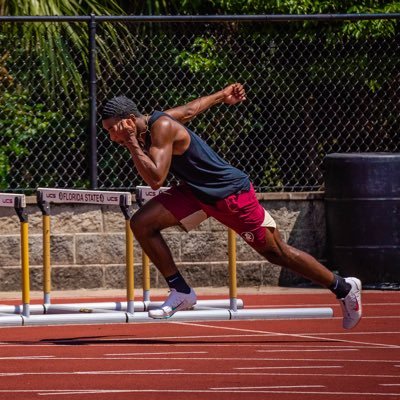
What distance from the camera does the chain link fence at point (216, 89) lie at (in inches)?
568

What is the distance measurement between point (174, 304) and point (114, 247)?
4.21 m

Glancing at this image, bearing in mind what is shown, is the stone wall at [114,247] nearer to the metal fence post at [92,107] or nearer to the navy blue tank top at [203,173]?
the metal fence post at [92,107]

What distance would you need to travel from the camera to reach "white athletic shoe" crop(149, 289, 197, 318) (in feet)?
34.2

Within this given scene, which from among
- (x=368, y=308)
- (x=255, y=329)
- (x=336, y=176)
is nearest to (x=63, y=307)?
(x=255, y=329)

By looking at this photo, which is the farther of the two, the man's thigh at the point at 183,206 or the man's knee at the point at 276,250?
the man's thigh at the point at 183,206

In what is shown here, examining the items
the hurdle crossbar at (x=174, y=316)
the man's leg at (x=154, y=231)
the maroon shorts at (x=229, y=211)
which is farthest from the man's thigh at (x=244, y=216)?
the hurdle crossbar at (x=174, y=316)

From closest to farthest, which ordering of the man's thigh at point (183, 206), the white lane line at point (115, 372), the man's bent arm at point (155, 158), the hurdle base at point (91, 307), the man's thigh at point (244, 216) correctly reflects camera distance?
1. the white lane line at point (115, 372)
2. the man's bent arm at point (155, 158)
3. the man's thigh at point (244, 216)
4. the man's thigh at point (183, 206)
5. the hurdle base at point (91, 307)

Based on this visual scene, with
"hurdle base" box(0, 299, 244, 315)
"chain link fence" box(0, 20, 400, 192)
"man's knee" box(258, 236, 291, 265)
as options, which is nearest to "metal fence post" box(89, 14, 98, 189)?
"chain link fence" box(0, 20, 400, 192)

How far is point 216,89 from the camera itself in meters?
14.9

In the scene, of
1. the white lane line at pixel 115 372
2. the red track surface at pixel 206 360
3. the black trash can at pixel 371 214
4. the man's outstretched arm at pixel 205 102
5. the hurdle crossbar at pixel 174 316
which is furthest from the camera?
the black trash can at pixel 371 214

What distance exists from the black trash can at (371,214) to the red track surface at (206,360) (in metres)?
2.17

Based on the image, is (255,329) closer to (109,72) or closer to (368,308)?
(368,308)

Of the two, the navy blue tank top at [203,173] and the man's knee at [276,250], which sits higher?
the navy blue tank top at [203,173]

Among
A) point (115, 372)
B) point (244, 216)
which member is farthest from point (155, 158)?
point (115, 372)
